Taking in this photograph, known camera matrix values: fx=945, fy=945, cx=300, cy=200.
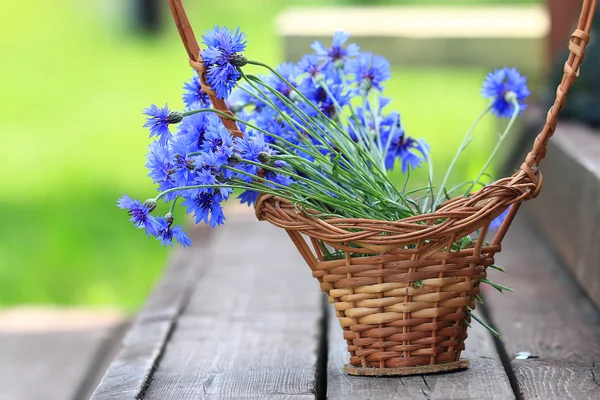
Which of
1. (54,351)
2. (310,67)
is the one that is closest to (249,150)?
(310,67)

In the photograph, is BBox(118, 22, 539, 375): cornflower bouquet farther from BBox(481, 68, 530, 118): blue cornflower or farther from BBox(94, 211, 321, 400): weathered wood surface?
BBox(94, 211, 321, 400): weathered wood surface

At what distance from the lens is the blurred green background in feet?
12.8

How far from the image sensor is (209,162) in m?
1.42

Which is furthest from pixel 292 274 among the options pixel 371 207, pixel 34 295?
pixel 34 295

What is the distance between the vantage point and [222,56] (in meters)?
1.43

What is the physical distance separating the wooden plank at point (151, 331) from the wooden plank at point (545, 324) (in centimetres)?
70

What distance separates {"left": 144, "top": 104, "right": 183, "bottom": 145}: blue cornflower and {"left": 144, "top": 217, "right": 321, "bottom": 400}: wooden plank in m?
0.48

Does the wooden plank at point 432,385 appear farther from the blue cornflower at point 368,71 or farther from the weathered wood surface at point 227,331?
the blue cornflower at point 368,71

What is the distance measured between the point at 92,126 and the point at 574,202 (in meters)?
4.36

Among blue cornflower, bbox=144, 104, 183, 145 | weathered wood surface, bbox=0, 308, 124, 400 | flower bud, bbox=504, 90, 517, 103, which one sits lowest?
blue cornflower, bbox=144, 104, 183, 145

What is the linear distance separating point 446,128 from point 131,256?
2.26 metres

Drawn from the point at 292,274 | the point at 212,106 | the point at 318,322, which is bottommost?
the point at 212,106

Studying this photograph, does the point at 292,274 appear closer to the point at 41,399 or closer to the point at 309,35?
the point at 41,399

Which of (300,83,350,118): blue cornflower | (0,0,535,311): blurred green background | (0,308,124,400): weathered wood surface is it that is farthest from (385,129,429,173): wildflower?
(0,0,535,311): blurred green background
